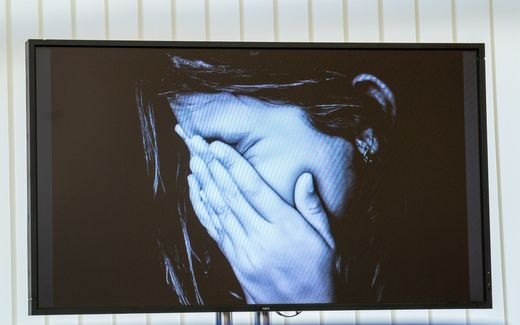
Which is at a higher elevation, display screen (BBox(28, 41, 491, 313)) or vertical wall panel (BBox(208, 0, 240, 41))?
vertical wall panel (BBox(208, 0, 240, 41))

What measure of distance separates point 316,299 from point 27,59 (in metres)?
1.39

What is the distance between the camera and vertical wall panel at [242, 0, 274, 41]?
3.31 m

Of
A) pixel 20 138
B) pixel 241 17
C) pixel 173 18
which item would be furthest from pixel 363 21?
pixel 20 138

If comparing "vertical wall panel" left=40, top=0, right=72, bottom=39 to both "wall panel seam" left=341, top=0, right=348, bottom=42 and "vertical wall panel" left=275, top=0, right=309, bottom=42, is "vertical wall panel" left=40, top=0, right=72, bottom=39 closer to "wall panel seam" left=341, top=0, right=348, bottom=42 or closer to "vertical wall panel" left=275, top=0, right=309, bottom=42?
"vertical wall panel" left=275, top=0, right=309, bottom=42

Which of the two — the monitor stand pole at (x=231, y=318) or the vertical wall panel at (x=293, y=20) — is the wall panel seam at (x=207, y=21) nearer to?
the vertical wall panel at (x=293, y=20)

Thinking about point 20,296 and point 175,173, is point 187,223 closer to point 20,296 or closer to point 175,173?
point 175,173

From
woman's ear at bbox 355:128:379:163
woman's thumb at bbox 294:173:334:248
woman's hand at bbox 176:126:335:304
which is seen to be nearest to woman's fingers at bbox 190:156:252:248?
woman's hand at bbox 176:126:335:304

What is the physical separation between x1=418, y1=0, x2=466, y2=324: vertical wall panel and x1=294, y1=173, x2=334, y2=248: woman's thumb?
2.46ft

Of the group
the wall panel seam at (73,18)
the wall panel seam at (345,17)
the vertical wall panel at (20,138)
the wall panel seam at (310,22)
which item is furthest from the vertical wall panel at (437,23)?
the vertical wall panel at (20,138)

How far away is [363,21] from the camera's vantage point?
132 inches

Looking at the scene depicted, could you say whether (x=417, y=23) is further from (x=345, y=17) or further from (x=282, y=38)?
(x=282, y=38)

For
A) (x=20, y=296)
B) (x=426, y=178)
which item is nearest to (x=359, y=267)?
(x=426, y=178)

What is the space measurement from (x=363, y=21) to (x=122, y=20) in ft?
3.35

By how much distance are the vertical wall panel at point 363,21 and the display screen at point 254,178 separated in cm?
38
